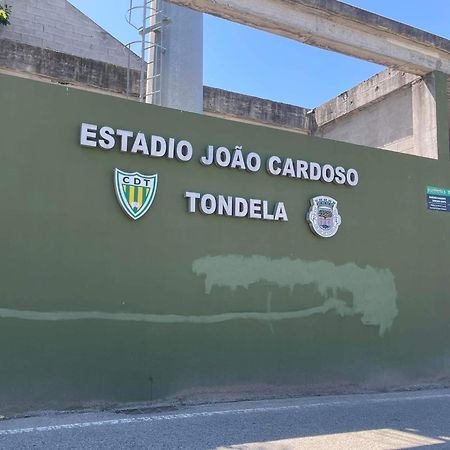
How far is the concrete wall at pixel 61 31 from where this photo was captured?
15.7 m

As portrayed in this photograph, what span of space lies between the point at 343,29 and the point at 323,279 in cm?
453

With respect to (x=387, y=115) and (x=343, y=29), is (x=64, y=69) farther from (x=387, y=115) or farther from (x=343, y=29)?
(x=387, y=115)

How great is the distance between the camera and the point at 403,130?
450 inches

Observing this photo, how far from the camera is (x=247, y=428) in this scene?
582 centimetres

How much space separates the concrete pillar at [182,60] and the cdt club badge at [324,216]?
2.60 meters

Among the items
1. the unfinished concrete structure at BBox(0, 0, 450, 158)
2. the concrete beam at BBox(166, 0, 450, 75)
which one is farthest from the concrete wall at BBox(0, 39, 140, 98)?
the concrete beam at BBox(166, 0, 450, 75)

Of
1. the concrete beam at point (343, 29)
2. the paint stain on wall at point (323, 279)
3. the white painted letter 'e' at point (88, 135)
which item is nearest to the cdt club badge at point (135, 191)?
the white painted letter 'e' at point (88, 135)

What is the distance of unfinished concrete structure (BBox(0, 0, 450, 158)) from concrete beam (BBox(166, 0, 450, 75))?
17mm

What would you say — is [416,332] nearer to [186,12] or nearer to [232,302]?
[232,302]

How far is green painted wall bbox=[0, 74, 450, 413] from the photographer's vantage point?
20.4ft

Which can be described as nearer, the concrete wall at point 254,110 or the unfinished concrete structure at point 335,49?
the unfinished concrete structure at point 335,49

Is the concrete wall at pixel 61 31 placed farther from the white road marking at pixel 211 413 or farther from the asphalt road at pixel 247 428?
the asphalt road at pixel 247 428

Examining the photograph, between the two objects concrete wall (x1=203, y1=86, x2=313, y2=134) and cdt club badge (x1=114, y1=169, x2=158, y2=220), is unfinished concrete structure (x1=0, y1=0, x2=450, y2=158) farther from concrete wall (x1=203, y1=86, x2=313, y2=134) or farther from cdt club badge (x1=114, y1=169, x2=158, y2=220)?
cdt club badge (x1=114, y1=169, x2=158, y2=220)

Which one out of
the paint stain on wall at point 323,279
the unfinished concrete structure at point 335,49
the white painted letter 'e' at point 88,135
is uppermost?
the unfinished concrete structure at point 335,49
